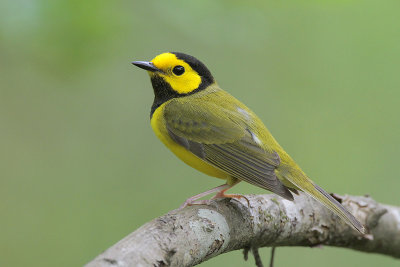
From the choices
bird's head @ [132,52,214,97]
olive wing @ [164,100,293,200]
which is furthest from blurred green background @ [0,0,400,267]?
olive wing @ [164,100,293,200]

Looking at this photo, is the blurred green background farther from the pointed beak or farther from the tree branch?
the tree branch

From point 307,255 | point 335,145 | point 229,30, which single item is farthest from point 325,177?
point 229,30

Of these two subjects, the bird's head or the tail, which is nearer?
the tail

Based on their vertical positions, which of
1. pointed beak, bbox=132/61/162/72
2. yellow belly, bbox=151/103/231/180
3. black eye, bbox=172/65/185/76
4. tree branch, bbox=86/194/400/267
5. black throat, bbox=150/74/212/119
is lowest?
tree branch, bbox=86/194/400/267

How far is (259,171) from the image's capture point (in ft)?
12.6

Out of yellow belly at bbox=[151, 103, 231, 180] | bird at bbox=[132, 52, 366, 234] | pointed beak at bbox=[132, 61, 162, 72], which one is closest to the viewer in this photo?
bird at bbox=[132, 52, 366, 234]

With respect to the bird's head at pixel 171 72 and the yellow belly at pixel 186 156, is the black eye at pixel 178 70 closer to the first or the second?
the bird's head at pixel 171 72

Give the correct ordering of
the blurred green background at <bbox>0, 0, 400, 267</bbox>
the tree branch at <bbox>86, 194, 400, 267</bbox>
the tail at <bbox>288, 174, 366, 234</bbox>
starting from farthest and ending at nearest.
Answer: the blurred green background at <bbox>0, 0, 400, 267</bbox> → the tail at <bbox>288, 174, 366, 234</bbox> → the tree branch at <bbox>86, 194, 400, 267</bbox>

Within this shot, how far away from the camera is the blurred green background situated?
6691mm

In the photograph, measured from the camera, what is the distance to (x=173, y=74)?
4.62 metres

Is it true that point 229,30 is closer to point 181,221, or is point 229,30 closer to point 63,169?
point 181,221

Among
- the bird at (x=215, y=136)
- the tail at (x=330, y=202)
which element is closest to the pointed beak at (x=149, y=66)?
the bird at (x=215, y=136)

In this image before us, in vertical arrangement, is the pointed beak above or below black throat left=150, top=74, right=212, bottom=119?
above

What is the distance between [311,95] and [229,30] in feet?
16.4
